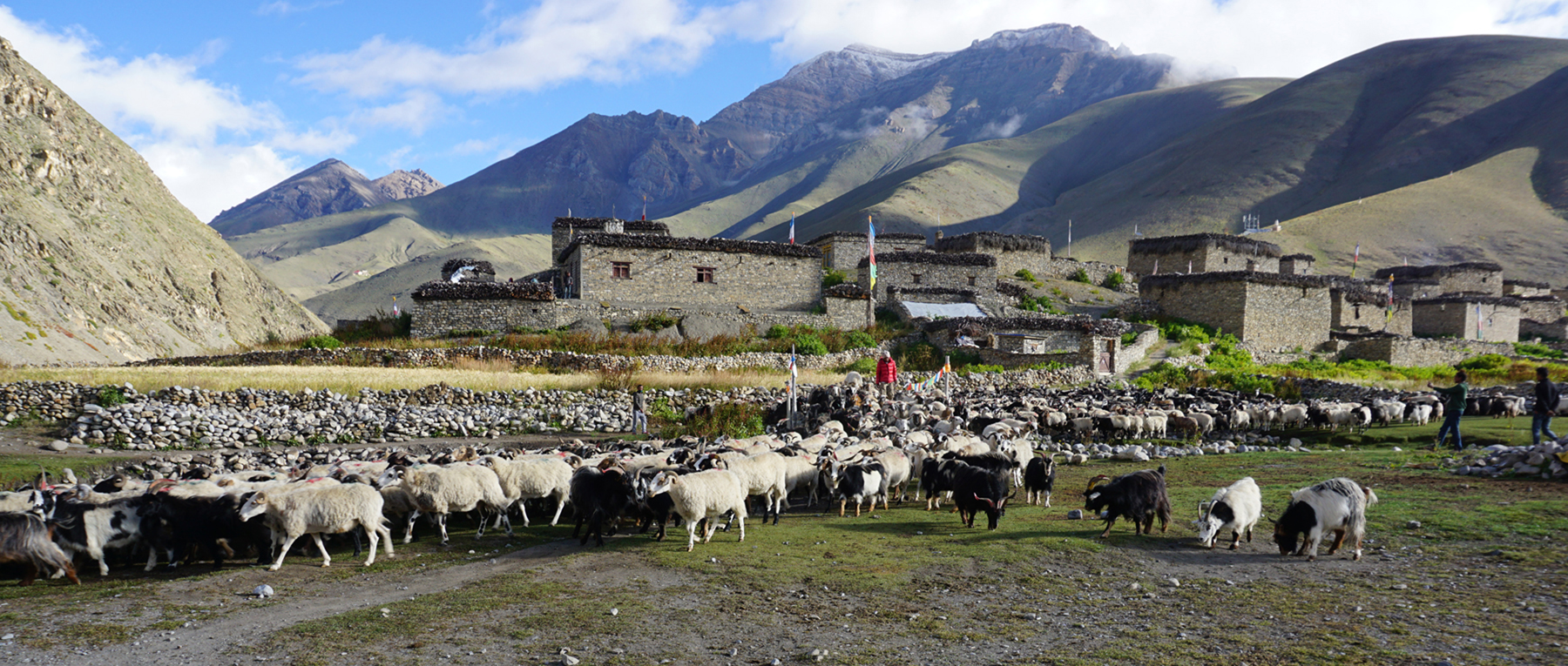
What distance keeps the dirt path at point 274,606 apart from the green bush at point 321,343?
27.5 meters

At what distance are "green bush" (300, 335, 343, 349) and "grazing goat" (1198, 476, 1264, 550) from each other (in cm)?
3327

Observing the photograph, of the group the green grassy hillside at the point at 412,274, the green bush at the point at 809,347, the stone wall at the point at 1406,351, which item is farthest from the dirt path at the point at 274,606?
the green grassy hillside at the point at 412,274

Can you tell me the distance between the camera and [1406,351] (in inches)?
1692

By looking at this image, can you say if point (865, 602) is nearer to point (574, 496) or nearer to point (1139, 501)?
point (1139, 501)

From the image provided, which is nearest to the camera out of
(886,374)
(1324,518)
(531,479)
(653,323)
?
(1324,518)

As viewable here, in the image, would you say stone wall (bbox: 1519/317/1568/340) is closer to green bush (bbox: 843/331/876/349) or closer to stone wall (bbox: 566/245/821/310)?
green bush (bbox: 843/331/876/349)

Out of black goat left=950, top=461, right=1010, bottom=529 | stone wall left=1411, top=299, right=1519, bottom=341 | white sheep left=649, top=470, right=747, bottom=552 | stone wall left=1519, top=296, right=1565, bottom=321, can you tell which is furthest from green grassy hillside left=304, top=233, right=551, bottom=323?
stone wall left=1519, top=296, right=1565, bottom=321

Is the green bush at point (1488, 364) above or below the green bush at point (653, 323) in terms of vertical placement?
below

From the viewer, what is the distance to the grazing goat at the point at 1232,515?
9672 mm

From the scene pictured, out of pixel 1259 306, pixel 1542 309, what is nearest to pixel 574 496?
pixel 1259 306

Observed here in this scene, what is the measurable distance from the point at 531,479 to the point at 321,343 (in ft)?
91.6

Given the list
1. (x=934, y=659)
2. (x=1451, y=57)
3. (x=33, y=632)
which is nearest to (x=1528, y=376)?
(x=934, y=659)

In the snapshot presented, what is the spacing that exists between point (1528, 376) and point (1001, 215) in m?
108

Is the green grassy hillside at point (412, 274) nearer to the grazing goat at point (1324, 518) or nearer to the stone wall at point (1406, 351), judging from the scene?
the stone wall at point (1406, 351)
